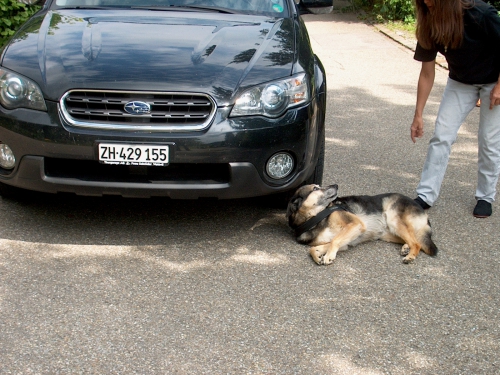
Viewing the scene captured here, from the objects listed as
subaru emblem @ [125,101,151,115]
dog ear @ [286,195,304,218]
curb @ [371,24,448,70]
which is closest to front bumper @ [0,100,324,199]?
subaru emblem @ [125,101,151,115]

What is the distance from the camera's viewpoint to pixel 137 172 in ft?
13.9

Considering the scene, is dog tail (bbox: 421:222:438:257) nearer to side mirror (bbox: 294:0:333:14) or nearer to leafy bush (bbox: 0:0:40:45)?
side mirror (bbox: 294:0:333:14)

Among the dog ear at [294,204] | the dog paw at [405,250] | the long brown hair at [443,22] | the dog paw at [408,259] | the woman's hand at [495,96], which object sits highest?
the long brown hair at [443,22]

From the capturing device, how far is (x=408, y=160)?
6.54 metres

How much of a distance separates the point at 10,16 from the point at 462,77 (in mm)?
→ 5915

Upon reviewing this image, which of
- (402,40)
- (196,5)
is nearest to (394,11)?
(402,40)

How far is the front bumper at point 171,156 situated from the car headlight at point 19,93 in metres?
0.06

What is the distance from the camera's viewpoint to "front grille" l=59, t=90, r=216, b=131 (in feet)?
13.7

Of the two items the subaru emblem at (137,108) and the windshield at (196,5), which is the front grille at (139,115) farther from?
the windshield at (196,5)

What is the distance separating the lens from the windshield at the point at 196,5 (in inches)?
215

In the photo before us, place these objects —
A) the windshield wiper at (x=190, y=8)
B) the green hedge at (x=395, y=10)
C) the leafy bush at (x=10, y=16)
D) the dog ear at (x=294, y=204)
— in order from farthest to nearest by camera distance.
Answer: the green hedge at (x=395, y=10)
the leafy bush at (x=10, y=16)
the windshield wiper at (x=190, y=8)
the dog ear at (x=294, y=204)

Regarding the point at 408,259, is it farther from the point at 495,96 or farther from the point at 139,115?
the point at 139,115

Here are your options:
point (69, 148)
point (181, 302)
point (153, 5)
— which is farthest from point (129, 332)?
point (153, 5)

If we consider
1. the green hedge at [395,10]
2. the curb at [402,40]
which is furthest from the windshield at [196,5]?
the green hedge at [395,10]
